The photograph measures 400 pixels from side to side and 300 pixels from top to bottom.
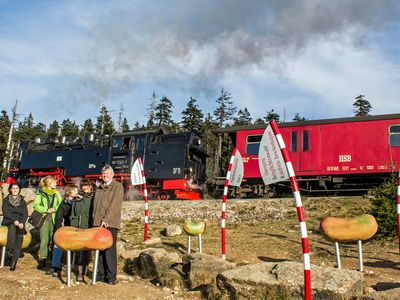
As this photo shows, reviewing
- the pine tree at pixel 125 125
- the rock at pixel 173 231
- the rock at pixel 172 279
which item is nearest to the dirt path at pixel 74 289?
the rock at pixel 172 279

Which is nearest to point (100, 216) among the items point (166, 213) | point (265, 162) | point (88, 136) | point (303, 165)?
point (265, 162)

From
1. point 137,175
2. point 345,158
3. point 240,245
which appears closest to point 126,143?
point 137,175

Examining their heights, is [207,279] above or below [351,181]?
below

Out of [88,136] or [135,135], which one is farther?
[88,136]

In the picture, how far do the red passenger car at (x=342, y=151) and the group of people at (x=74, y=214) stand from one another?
1116 cm

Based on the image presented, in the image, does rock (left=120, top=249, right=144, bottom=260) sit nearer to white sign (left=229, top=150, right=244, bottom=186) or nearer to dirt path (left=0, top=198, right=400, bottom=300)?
dirt path (left=0, top=198, right=400, bottom=300)

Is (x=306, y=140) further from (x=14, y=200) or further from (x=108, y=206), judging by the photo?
(x=14, y=200)

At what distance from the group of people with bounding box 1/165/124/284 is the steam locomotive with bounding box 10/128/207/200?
11262mm

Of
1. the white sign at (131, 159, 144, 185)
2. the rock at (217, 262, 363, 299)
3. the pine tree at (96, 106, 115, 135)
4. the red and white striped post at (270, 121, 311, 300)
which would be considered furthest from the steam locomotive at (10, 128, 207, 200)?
the pine tree at (96, 106, 115, 135)

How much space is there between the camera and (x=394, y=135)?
16281 mm

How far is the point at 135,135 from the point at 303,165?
345 inches

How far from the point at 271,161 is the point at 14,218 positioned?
17.5ft

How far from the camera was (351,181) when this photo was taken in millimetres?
17375

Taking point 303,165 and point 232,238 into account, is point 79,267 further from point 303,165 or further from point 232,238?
point 303,165
